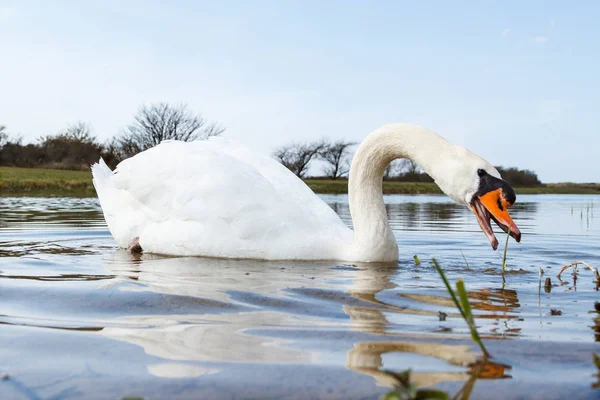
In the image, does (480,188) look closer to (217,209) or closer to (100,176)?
(217,209)

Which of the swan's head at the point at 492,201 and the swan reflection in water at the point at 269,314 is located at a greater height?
the swan's head at the point at 492,201

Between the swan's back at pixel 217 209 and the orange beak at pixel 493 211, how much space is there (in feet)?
4.54

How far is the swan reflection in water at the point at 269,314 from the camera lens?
2.22 metres

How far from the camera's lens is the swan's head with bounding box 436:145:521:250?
14.4 feet

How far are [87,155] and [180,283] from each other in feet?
201

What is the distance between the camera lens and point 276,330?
107 inches

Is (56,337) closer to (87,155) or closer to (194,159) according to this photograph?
(194,159)

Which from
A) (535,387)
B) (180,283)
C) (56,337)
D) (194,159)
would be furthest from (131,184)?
(535,387)

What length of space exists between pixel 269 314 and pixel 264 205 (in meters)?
2.49

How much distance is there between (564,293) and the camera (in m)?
3.86

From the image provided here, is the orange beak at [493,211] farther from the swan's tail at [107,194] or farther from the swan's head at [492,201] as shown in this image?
the swan's tail at [107,194]

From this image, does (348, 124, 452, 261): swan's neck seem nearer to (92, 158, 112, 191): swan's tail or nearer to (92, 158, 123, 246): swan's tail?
(92, 158, 123, 246): swan's tail

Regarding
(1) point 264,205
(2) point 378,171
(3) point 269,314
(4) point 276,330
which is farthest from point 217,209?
(4) point 276,330

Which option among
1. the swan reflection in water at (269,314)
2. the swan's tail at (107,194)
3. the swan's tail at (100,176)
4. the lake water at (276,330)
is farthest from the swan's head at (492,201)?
the swan's tail at (100,176)
